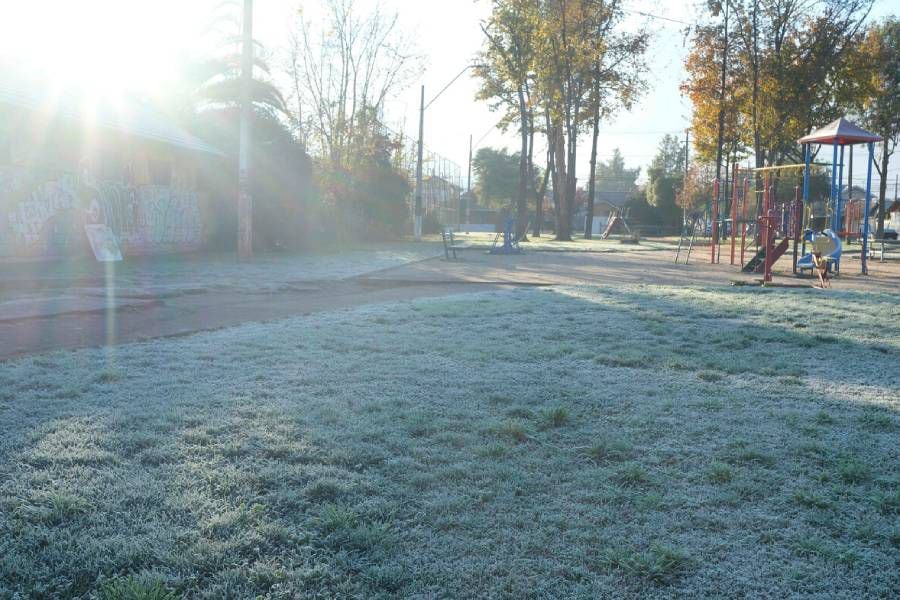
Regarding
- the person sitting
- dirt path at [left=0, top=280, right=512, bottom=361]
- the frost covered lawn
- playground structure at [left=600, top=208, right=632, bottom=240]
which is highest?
playground structure at [left=600, top=208, right=632, bottom=240]

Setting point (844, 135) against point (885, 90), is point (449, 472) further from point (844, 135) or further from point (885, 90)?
point (885, 90)

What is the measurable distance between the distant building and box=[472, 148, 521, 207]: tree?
202 feet

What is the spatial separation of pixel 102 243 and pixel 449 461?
1574cm

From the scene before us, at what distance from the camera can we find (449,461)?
146 inches

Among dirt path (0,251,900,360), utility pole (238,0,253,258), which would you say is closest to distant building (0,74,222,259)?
utility pole (238,0,253,258)

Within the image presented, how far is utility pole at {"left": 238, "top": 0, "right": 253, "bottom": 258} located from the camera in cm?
1797

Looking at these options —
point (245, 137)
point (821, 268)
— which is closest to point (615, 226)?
point (245, 137)

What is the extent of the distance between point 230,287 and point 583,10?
2948 cm

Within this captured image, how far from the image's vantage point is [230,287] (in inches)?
489

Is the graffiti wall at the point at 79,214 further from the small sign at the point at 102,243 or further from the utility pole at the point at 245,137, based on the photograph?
the utility pole at the point at 245,137

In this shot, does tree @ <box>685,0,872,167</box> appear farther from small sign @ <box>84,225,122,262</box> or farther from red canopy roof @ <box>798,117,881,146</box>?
small sign @ <box>84,225,122,262</box>

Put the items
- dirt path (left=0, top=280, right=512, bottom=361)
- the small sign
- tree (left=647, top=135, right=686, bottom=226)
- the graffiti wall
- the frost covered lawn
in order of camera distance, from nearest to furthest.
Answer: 1. the frost covered lawn
2. dirt path (left=0, top=280, right=512, bottom=361)
3. the graffiti wall
4. the small sign
5. tree (left=647, top=135, right=686, bottom=226)

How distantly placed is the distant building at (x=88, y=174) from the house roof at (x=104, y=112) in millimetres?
33

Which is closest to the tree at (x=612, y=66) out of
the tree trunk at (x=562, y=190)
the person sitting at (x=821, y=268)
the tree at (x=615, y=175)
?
the tree trunk at (x=562, y=190)
